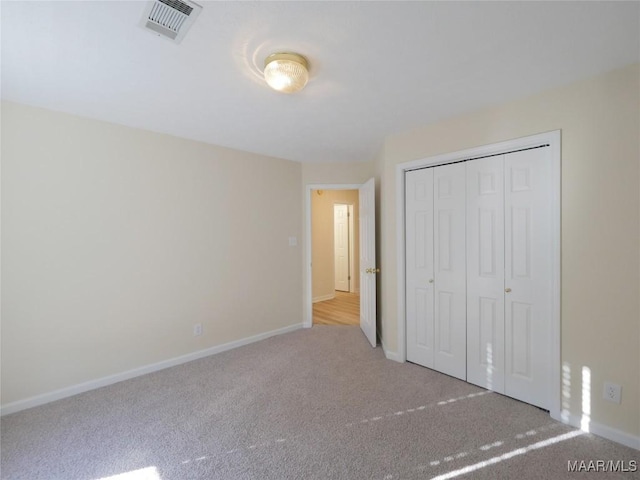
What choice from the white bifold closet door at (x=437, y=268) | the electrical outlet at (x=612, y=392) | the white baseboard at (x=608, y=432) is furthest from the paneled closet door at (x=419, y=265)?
the electrical outlet at (x=612, y=392)

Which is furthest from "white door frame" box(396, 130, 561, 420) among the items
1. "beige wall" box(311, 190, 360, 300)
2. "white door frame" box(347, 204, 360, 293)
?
"white door frame" box(347, 204, 360, 293)

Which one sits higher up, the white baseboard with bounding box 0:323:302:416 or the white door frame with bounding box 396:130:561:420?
the white door frame with bounding box 396:130:561:420

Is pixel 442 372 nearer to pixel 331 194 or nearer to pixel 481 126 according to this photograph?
pixel 481 126

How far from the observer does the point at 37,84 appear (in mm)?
1968

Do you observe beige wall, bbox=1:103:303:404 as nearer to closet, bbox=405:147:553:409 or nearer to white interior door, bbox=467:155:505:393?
closet, bbox=405:147:553:409

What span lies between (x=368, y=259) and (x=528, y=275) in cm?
170

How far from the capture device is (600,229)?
1869 millimetres

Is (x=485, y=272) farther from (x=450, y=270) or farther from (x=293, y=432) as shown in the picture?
(x=293, y=432)

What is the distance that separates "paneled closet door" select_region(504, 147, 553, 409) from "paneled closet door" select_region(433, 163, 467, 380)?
350 mm

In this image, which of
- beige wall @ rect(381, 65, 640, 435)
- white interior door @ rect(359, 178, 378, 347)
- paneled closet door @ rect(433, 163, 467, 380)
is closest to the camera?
beige wall @ rect(381, 65, 640, 435)

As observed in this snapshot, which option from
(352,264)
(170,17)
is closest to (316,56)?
(170,17)

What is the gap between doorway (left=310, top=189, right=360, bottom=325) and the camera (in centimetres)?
513

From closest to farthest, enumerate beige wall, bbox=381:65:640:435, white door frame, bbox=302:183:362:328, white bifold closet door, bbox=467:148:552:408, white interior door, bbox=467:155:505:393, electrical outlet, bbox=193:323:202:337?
beige wall, bbox=381:65:640:435, white bifold closet door, bbox=467:148:552:408, white interior door, bbox=467:155:505:393, electrical outlet, bbox=193:323:202:337, white door frame, bbox=302:183:362:328

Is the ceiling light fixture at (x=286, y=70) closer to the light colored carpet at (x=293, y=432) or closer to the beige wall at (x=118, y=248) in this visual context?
the beige wall at (x=118, y=248)
